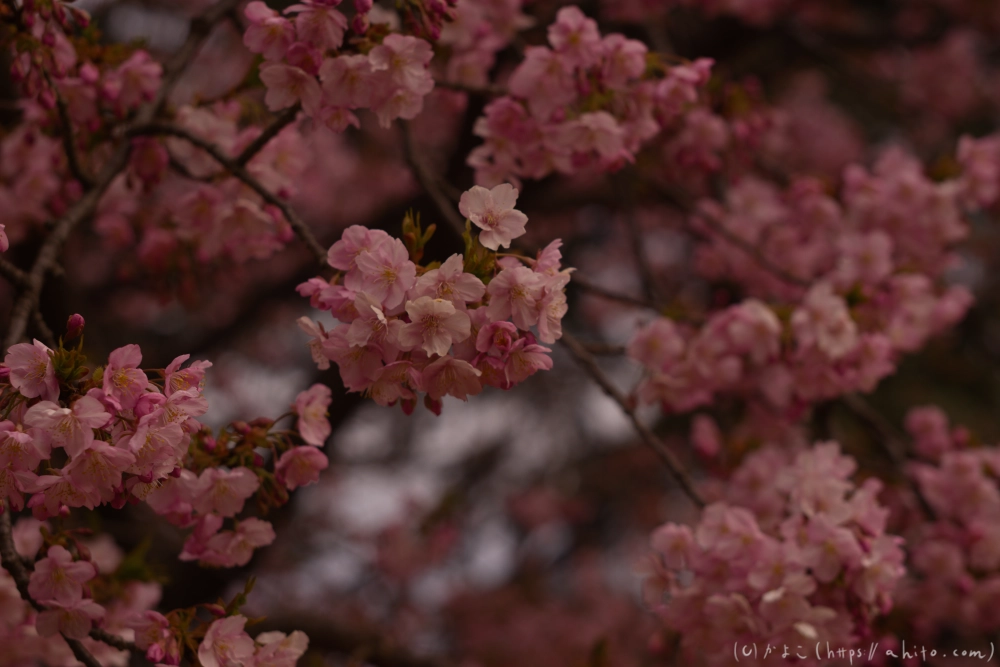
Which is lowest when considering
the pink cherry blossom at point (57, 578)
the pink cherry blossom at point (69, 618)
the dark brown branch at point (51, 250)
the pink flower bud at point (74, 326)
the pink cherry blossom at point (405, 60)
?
the pink cherry blossom at point (69, 618)

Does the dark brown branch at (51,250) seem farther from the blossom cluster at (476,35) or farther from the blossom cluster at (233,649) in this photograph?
the blossom cluster at (476,35)

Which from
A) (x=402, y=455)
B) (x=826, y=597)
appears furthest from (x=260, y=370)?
(x=826, y=597)

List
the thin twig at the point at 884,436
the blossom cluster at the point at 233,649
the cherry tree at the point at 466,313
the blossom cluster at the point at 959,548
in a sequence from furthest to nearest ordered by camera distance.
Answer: the thin twig at the point at 884,436 < the blossom cluster at the point at 959,548 < the blossom cluster at the point at 233,649 < the cherry tree at the point at 466,313

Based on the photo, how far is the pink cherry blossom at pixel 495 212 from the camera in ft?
3.94

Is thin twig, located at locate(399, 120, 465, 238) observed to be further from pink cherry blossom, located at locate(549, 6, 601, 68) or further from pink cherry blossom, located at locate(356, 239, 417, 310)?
pink cherry blossom, located at locate(356, 239, 417, 310)

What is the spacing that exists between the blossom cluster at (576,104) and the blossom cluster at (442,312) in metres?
0.66

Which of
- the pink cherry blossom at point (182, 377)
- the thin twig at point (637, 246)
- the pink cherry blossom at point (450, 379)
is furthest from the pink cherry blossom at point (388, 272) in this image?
the thin twig at point (637, 246)

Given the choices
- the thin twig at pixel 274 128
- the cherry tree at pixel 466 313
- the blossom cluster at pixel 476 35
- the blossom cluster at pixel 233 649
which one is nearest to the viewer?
the cherry tree at pixel 466 313

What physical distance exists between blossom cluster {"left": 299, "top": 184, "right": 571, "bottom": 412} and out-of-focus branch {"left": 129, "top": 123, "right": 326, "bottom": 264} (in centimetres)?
19

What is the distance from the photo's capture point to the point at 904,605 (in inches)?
92.7

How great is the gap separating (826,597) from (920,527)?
1012mm

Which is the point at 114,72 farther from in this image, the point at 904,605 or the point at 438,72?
the point at 904,605

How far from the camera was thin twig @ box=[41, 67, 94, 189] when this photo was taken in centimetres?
166

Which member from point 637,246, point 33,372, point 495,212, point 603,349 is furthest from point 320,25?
point 637,246
